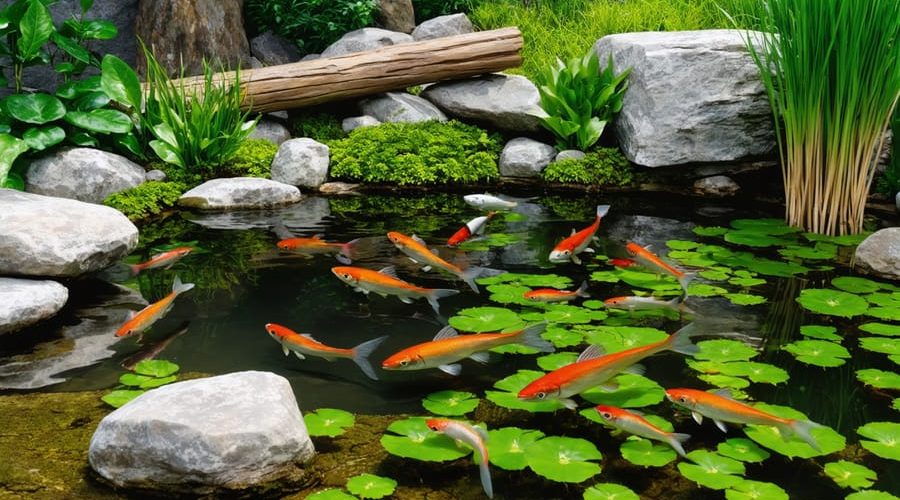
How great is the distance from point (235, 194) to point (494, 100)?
271 centimetres

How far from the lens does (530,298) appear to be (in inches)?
165

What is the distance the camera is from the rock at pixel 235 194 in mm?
6797

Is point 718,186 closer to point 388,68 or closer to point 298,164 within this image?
point 388,68

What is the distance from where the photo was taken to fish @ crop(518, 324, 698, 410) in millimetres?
2867

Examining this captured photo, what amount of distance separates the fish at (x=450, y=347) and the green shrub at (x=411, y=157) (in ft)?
14.4

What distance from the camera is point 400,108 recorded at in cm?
823

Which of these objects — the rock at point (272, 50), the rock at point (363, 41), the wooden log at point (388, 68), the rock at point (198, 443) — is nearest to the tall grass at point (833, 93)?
the wooden log at point (388, 68)

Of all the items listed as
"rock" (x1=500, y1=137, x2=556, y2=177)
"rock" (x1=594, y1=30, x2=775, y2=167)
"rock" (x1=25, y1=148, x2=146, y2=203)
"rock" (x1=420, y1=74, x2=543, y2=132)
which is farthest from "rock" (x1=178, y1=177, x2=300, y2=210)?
"rock" (x1=594, y1=30, x2=775, y2=167)

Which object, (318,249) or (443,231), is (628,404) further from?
(443,231)

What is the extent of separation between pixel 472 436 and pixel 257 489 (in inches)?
29.3

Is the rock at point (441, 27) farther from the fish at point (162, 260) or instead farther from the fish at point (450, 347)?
the fish at point (450, 347)

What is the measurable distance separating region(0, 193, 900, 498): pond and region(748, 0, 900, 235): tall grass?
313 mm

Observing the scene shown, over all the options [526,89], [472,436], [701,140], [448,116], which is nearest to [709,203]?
[701,140]

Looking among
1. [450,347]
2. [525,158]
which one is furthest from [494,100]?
[450,347]
